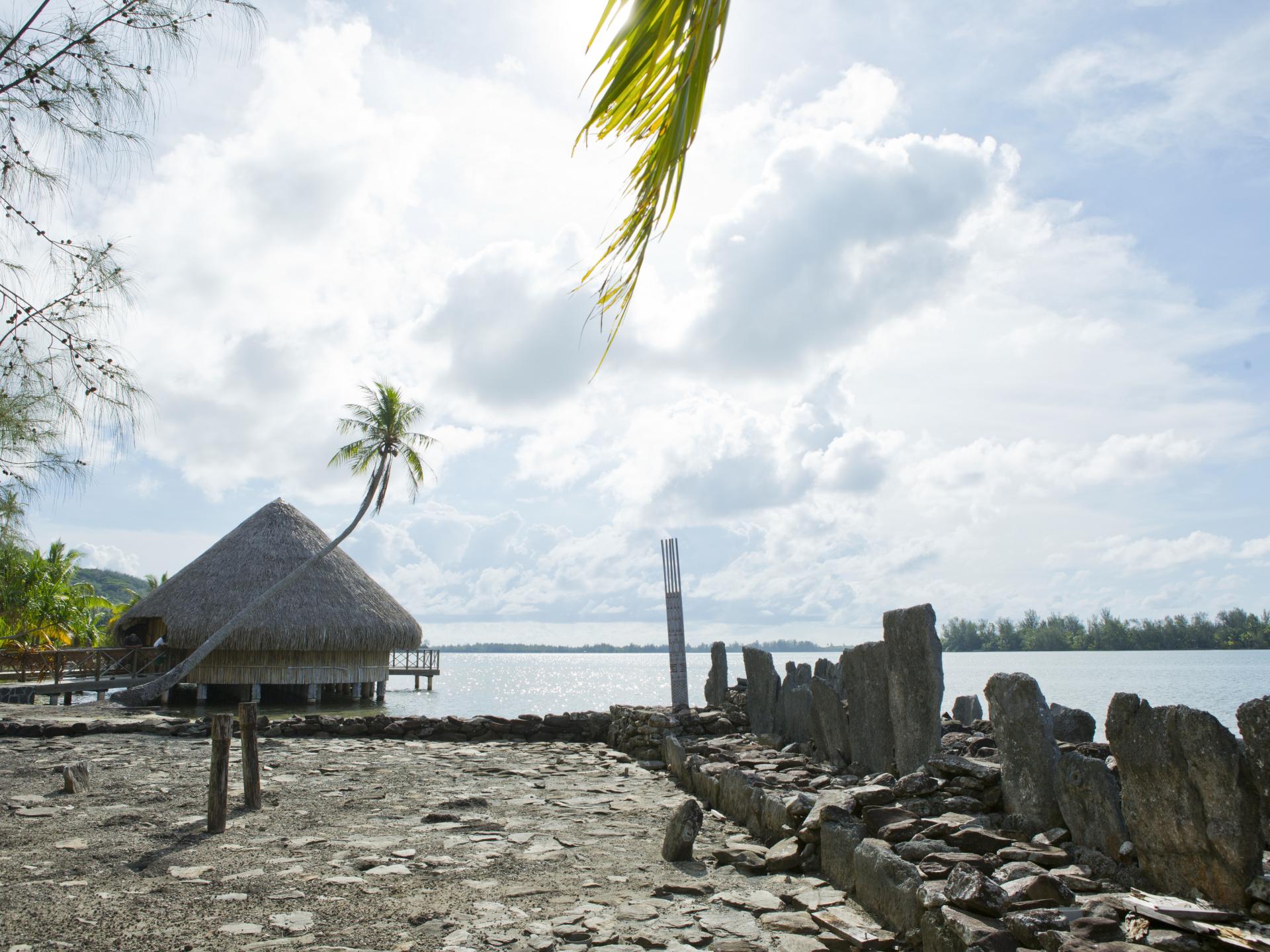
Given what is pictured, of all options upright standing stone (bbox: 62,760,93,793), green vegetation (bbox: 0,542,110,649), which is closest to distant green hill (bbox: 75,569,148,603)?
green vegetation (bbox: 0,542,110,649)

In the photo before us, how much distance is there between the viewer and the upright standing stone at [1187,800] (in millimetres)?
3658

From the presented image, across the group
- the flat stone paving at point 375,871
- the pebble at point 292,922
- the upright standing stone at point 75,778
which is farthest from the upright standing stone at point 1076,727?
the upright standing stone at point 75,778

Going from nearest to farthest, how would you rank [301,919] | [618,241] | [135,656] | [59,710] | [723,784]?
[618,241], [301,919], [723,784], [59,710], [135,656]

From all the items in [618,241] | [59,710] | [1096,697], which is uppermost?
[618,241]

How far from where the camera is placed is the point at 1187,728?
12.8 ft

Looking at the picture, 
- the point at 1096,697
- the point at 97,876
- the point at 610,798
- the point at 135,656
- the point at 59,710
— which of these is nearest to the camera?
the point at 97,876

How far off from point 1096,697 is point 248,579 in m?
30.6

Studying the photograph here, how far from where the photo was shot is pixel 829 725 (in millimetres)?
Result: 8414

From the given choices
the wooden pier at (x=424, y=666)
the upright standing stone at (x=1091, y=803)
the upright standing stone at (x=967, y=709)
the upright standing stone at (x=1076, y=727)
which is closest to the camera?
the upright standing stone at (x=1091, y=803)

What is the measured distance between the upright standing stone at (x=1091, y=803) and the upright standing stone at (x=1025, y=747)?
0.16 m

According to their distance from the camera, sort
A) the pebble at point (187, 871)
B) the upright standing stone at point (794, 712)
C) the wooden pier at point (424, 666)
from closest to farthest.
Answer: the pebble at point (187, 871) < the upright standing stone at point (794, 712) < the wooden pier at point (424, 666)

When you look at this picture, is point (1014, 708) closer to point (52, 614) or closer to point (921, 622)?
point (921, 622)

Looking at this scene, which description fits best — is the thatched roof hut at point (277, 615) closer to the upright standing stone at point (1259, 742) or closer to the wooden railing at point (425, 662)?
the wooden railing at point (425, 662)

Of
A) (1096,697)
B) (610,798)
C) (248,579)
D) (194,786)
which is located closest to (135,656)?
(248,579)
